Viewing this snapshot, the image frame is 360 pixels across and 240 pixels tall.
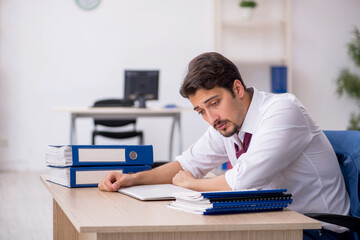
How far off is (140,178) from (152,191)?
0.65 feet

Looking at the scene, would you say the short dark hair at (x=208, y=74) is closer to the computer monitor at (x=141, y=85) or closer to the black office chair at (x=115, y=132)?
the computer monitor at (x=141, y=85)

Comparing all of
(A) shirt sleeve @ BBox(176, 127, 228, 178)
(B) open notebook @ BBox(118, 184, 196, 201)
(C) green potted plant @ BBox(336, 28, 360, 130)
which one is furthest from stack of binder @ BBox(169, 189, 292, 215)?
(C) green potted plant @ BBox(336, 28, 360, 130)

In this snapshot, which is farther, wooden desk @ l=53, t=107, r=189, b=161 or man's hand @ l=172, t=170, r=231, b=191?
wooden desk @ l=53, t=107, r=189, b=161

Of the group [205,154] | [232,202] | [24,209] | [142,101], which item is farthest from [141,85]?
[232,202]

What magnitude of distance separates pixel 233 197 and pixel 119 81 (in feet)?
17.7

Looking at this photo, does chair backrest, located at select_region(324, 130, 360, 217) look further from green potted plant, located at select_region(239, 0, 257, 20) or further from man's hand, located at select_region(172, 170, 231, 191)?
green potted plant, located at select_region(239, 0, 257, 20)

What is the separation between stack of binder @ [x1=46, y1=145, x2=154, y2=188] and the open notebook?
13 cm

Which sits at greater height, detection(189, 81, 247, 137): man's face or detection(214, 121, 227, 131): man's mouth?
detection(189, 81, 247, 137): man's face

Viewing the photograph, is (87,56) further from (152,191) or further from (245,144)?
(152,191)

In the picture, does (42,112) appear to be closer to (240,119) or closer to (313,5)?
(313,5)

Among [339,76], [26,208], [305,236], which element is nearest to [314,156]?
[305,236]

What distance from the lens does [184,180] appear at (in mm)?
1712

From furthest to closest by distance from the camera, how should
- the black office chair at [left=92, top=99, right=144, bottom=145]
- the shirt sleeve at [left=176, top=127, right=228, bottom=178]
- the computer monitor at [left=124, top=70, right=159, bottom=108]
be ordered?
the black office chair at [left=92, top=99, right=144, bottom=145]
the computer monitor at [left=124, top=70, right=159, bottom=108]
the shirt sleeve at [left=176, top=127, right=228, bottom=178]

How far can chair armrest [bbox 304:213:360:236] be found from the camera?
146cm
